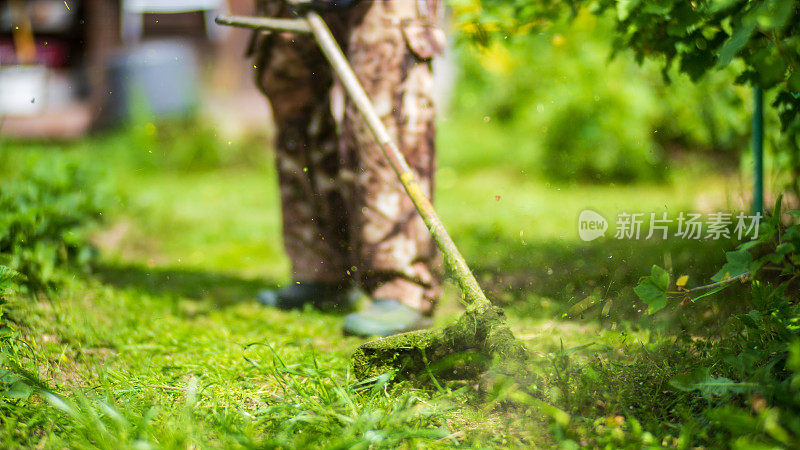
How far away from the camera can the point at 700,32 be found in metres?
1.51

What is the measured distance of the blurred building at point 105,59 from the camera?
6.50m

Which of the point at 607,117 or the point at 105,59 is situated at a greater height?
the point at 607,117

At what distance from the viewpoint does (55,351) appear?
5.00ft

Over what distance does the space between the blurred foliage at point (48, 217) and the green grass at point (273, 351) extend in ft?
0.35

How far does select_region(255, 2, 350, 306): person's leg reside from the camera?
2.00 meters

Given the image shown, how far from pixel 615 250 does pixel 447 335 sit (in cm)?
114

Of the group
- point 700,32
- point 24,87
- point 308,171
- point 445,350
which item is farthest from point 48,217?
point 24,87

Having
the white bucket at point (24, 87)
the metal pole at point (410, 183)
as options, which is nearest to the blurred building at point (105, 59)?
the white bucket at point (24, 87)

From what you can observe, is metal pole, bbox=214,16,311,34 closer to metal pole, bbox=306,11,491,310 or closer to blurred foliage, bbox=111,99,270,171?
metal pole, bbox=306,11,491,310

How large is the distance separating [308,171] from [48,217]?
945 mm

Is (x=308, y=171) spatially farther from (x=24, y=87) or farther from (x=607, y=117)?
(x=24, y=87)

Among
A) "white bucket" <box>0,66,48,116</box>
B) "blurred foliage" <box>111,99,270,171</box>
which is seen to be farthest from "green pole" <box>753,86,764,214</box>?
"white bucket" <box>0,66,48,116</box>

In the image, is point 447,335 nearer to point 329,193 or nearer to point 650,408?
point 650,408

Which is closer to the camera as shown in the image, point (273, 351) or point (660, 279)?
point (660, 279)
